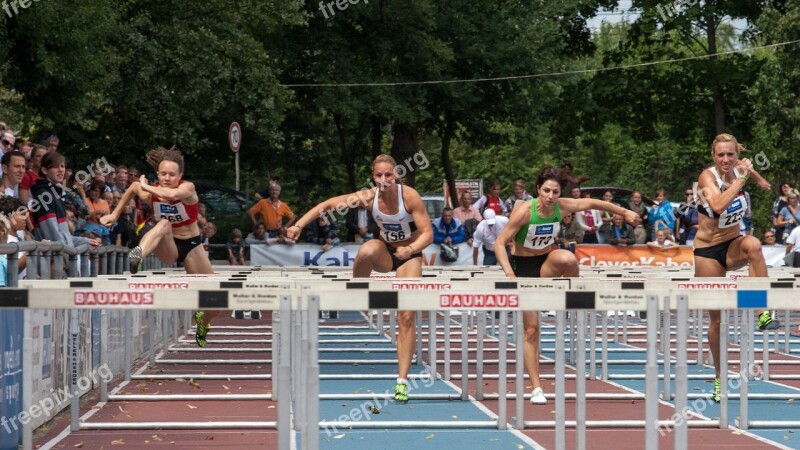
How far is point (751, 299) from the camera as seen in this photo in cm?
823

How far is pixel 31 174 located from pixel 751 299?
9.21 m

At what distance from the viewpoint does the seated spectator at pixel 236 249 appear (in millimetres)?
26847

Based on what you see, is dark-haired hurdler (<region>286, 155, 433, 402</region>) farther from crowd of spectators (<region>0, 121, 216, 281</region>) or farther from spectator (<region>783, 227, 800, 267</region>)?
spectator (<region>783, 227, 800, 267</region>)

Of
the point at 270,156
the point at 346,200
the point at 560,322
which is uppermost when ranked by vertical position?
the point at 270,156

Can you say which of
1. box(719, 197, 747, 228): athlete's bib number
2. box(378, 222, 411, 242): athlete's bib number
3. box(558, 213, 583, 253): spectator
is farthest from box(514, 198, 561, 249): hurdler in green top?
box(558, 213, 583, 253): spectator

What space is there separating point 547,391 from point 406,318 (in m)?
1.85

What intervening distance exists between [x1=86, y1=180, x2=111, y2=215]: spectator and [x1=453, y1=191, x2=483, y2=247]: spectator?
346 inches

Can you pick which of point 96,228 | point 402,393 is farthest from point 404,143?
point 402,393

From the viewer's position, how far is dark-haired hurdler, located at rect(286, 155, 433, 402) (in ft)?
39.8

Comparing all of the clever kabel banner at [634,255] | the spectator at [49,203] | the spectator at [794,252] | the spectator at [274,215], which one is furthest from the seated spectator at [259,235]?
the spectator at [49,203]

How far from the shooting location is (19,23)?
19.4 m

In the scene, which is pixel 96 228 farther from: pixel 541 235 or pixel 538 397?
pixel 538 397

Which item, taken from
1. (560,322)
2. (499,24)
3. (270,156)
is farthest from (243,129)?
(560,322)

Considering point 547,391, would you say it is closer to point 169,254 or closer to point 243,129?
point 169,254
